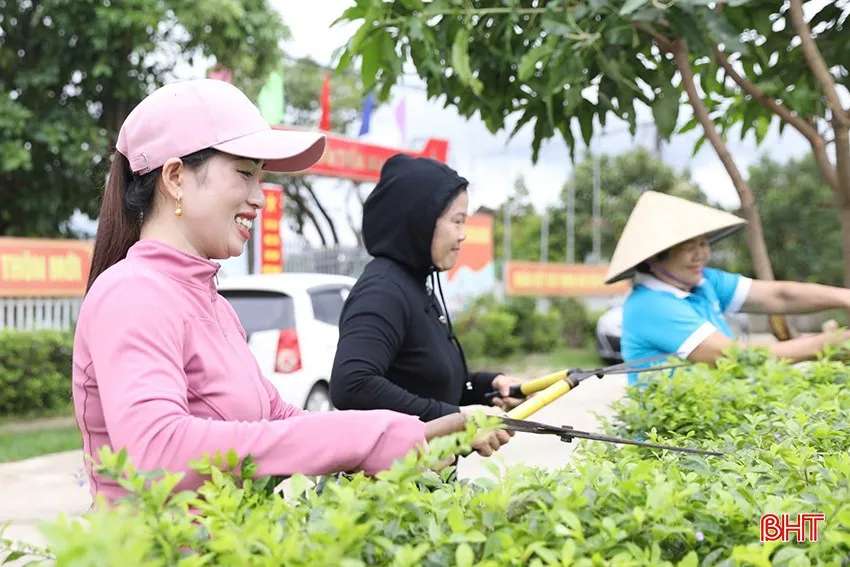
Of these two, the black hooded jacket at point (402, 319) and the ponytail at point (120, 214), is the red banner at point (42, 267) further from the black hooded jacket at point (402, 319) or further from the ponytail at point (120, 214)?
the ponytail at point (120, 214)

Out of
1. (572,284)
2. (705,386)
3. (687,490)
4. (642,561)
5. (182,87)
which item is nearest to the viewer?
(642,561)

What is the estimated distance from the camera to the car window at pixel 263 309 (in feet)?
25.1

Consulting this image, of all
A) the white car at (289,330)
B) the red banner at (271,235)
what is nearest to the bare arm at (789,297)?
the white car at (289,330)

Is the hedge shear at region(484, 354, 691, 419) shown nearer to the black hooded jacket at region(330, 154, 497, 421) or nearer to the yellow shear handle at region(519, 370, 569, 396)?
the yellow shear handle at region(519, 370, 569, 396)

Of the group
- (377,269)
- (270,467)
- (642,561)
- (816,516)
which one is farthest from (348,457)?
(377,269)

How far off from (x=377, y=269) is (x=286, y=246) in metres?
13.2

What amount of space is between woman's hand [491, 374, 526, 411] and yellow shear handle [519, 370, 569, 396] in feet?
0.14

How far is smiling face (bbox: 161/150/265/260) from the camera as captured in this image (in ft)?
5.46

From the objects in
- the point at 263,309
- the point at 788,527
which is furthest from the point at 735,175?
the point at 263,309

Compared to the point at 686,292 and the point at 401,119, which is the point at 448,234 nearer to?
the point at 686,292

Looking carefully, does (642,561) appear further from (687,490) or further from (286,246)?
(286,246)

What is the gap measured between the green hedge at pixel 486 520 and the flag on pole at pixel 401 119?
56.6 ft

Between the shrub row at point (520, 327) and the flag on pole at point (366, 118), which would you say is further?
the flag on pole at point (366, 118)

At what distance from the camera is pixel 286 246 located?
15742 mm
